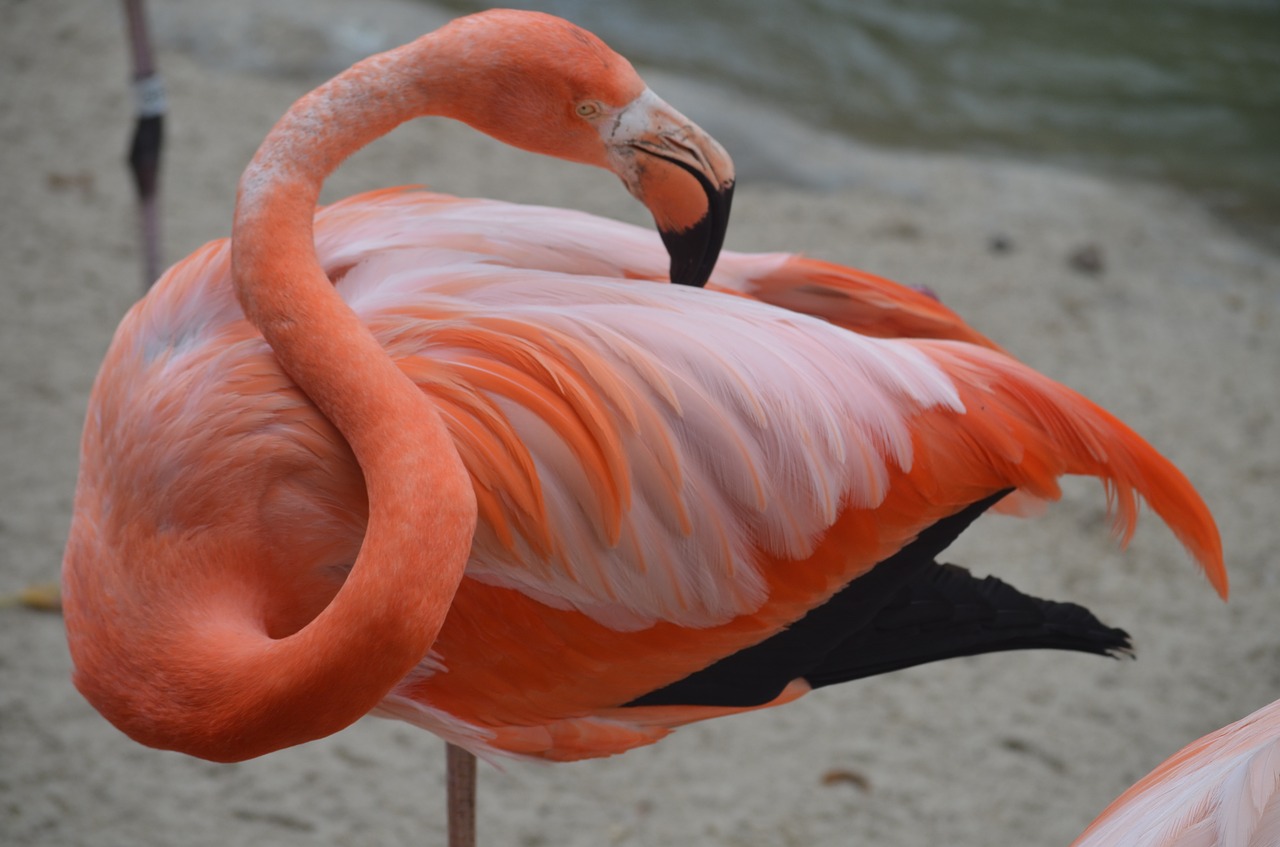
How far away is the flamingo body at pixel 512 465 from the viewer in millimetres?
1605

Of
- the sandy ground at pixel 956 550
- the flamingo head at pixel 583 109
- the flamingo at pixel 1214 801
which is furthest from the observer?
the sandy ground at pixel 956 550

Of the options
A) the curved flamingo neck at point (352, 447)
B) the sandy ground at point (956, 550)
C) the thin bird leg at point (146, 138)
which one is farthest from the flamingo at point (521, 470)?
the thin bird leg at point (146, 138)

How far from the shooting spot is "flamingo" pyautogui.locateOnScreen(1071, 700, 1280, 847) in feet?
4.23

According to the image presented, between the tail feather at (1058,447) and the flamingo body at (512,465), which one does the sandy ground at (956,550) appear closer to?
the flamingo body at (512,465)

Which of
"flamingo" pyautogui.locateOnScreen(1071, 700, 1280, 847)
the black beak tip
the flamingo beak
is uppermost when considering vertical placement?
the flamingo beak

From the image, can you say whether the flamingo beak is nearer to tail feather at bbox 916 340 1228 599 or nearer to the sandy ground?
tail feather at bbox 916 340 1228 599

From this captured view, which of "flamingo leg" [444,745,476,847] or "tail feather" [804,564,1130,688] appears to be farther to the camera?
"flamingo leg" [444,745,476,847]

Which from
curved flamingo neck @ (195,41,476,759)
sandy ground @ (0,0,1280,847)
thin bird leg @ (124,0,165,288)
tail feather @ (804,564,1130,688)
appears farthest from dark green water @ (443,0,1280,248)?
curved flamingo neck @ (195,41,476,759)

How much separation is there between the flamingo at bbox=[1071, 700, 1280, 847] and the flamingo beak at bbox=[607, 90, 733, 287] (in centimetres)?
95

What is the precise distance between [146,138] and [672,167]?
2.49 metres

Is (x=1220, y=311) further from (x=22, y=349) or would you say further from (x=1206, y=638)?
(x=22, y=349)

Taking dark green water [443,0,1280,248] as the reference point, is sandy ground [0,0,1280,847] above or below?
below

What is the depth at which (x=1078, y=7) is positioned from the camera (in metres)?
7.39

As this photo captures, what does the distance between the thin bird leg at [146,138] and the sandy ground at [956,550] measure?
45 cm
